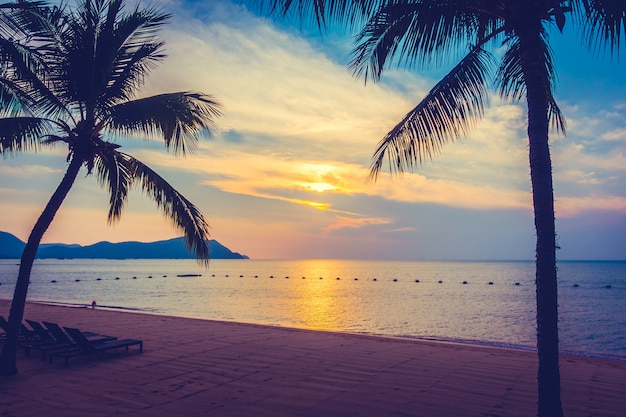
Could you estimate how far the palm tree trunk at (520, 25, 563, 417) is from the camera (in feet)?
15.0

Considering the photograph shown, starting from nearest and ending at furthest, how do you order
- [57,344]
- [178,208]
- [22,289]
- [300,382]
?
[22,289], [300,382], [178,208], [57,344]

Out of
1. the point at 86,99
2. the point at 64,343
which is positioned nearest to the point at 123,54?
the point at 86,99

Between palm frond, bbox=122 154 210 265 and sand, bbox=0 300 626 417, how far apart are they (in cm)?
255

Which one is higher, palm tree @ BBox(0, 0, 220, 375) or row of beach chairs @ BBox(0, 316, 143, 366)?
palm tree @ BBox(0, 0, 220, 375)

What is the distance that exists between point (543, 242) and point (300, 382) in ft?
16.4

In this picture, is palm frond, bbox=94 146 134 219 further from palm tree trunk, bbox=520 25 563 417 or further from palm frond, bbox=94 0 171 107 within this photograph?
palm tree trunk, bbox=520 25 563 417

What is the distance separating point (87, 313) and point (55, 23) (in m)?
15.6

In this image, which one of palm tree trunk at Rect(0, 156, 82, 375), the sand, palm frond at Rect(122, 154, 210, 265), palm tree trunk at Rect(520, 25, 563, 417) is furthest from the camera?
palm frond at Rect(122, 154, 210, 265)

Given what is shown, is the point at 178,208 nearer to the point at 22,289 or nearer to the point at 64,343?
the point at 22,289

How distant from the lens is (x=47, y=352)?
945 centimetres

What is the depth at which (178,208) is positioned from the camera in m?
8.80

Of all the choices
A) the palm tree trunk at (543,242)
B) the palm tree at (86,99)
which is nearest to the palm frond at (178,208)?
the palm tree at (86,99)

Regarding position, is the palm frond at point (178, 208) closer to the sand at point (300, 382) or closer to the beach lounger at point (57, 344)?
the sand at point (300, 382)

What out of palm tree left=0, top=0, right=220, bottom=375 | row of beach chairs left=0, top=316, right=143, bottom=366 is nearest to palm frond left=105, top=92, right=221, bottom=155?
palm tree left=0, top=0, right=220, bottom=375
